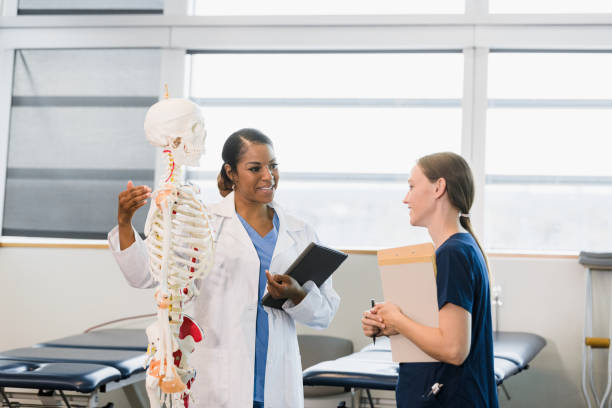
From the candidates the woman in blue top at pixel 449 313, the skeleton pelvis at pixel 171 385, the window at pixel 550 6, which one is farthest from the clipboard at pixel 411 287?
the window at pixel 550 6

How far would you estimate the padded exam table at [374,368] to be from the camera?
114 inches

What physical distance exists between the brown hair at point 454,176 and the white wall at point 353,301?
2.93 m

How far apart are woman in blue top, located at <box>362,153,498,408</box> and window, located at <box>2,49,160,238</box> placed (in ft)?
11.2

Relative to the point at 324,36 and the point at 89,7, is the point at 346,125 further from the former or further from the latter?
the point at 89,7

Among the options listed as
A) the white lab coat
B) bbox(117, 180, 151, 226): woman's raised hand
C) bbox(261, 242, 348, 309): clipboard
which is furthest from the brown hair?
bbox(117, 180, 151, 226): woman's raised hand

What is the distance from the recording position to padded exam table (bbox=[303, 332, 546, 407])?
2.89m

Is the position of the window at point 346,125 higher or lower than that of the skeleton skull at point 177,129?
higher

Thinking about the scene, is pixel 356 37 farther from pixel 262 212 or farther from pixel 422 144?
pixel 262 212

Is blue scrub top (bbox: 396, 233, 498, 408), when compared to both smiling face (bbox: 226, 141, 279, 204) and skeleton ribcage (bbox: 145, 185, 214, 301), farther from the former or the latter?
smiling face (bbox: 226, 141, 279, 204)

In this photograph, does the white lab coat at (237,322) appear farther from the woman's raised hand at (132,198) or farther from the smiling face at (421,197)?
the smiling face at (421,197)

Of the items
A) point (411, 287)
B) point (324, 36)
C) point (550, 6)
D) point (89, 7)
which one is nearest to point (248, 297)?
point (411, 287)

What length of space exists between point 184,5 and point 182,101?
3406mm

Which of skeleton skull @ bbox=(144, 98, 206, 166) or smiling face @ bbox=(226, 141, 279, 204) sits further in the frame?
smiling face @ bbox=(226, 141, 279, 204)

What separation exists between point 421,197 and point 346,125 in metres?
3.16
